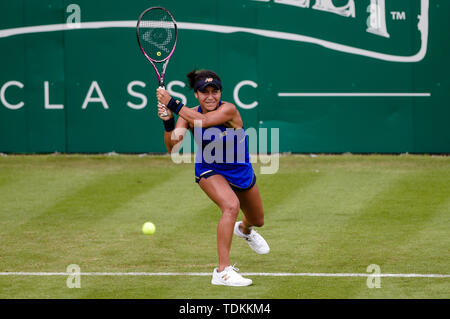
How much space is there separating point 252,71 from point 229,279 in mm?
8253

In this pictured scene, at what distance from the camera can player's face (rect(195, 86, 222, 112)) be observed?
28.0ft

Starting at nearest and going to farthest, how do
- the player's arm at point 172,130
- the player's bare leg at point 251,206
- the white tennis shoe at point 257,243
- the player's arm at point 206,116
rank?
the player's arm at point 172,130 → the player's arm at point 206,116 → the player's bare leg at point 251,206 → the white tennis shoe at point 257,243

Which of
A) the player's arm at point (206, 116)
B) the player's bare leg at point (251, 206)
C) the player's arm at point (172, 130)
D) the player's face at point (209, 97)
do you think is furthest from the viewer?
the player's bare leg at point (251, 206)

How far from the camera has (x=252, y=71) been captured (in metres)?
15.9

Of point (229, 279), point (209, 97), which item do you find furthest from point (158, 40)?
point (229, 279)

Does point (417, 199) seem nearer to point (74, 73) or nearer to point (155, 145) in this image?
point (155, 145)

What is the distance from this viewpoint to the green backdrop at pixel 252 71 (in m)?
15.6

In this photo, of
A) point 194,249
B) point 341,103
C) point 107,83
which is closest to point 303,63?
point 341,103

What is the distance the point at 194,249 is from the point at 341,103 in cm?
674

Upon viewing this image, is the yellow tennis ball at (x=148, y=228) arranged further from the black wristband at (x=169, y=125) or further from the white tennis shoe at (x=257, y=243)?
the black wristband at (x=169, y=125)

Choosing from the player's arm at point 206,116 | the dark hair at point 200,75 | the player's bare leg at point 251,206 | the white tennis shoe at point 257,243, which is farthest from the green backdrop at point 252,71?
the player's arm at point 206,116

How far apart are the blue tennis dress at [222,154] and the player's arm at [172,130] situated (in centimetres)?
14

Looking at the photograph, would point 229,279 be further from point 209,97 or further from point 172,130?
point 209,97

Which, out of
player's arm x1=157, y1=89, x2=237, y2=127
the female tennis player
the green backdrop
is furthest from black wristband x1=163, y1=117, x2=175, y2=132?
the green backdrop
